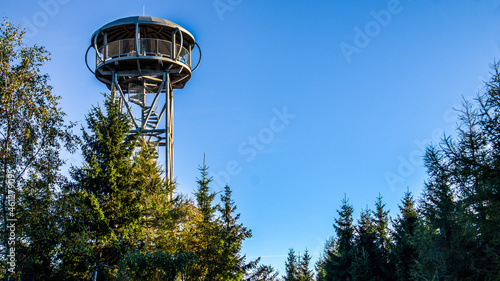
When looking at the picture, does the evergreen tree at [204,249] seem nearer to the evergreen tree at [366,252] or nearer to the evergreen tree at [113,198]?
the evergreen tree at [113,198]

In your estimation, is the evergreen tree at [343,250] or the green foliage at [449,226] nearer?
the green foliage at [449,226]

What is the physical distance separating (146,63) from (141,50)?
3.16ft

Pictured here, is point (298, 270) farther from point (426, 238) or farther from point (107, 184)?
point (107, 184)

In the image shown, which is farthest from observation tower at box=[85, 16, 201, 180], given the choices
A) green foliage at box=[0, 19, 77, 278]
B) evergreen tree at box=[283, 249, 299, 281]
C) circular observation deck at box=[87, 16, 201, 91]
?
evergreen tree at box=[283, 249, 299, 281]

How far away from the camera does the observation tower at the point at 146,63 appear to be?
67.4 ft

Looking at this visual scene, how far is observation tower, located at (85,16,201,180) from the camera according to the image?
67.4 feet

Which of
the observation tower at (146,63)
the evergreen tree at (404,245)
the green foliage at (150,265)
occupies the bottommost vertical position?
the green foliage at (150,265)

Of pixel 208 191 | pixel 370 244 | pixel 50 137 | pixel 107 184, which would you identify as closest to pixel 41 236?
pixel 50 137

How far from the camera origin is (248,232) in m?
20.9

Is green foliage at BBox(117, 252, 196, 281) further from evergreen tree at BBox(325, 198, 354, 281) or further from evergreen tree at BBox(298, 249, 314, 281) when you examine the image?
evergreen tree at BBox(298, 249, 314, 281)

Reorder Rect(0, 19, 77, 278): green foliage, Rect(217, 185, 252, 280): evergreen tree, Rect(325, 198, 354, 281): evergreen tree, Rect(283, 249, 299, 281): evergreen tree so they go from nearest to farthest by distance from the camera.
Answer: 1. Rect(0, 19, 77, 278): green foliage
2. Rect(217, 185, 252, 280): evergreen tree
3. Rect(325, 198, 354, 281): evergreen tree
4. Rect(283, 249, 299, 281): evergreen tree

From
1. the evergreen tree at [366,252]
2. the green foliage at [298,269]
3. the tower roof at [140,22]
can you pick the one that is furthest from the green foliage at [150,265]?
the green foliage at [298,269]

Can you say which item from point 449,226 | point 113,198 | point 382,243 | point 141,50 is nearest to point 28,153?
point 113,198

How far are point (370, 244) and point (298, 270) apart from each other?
37.1 feet
